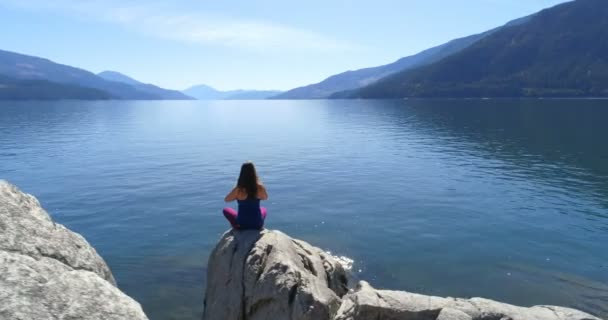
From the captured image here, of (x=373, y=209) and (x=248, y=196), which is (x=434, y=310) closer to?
(x=248, y=196)

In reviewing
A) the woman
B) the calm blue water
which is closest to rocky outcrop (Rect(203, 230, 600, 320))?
the woman

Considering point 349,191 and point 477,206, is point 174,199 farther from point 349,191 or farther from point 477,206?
point 477,206

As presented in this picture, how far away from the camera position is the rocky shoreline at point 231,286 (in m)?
4.52

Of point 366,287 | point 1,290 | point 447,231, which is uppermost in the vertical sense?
point 1,290

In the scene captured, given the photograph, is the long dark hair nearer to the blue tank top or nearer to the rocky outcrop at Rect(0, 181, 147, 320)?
the blue tank top

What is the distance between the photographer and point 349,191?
4038 centimetres

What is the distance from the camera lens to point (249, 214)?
1545 centimetres

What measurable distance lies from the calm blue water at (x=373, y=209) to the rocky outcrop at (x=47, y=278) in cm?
1370

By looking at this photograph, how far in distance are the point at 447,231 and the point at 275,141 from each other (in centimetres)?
5485

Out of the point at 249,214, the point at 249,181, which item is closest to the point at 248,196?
the point at 249,181

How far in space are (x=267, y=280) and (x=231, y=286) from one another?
1663 mm

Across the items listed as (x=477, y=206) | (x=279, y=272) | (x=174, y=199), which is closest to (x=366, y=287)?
(x=279, y=272)

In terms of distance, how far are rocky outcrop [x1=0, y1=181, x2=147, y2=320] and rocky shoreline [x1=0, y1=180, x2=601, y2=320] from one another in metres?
0.01

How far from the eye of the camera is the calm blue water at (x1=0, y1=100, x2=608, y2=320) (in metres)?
22.4
